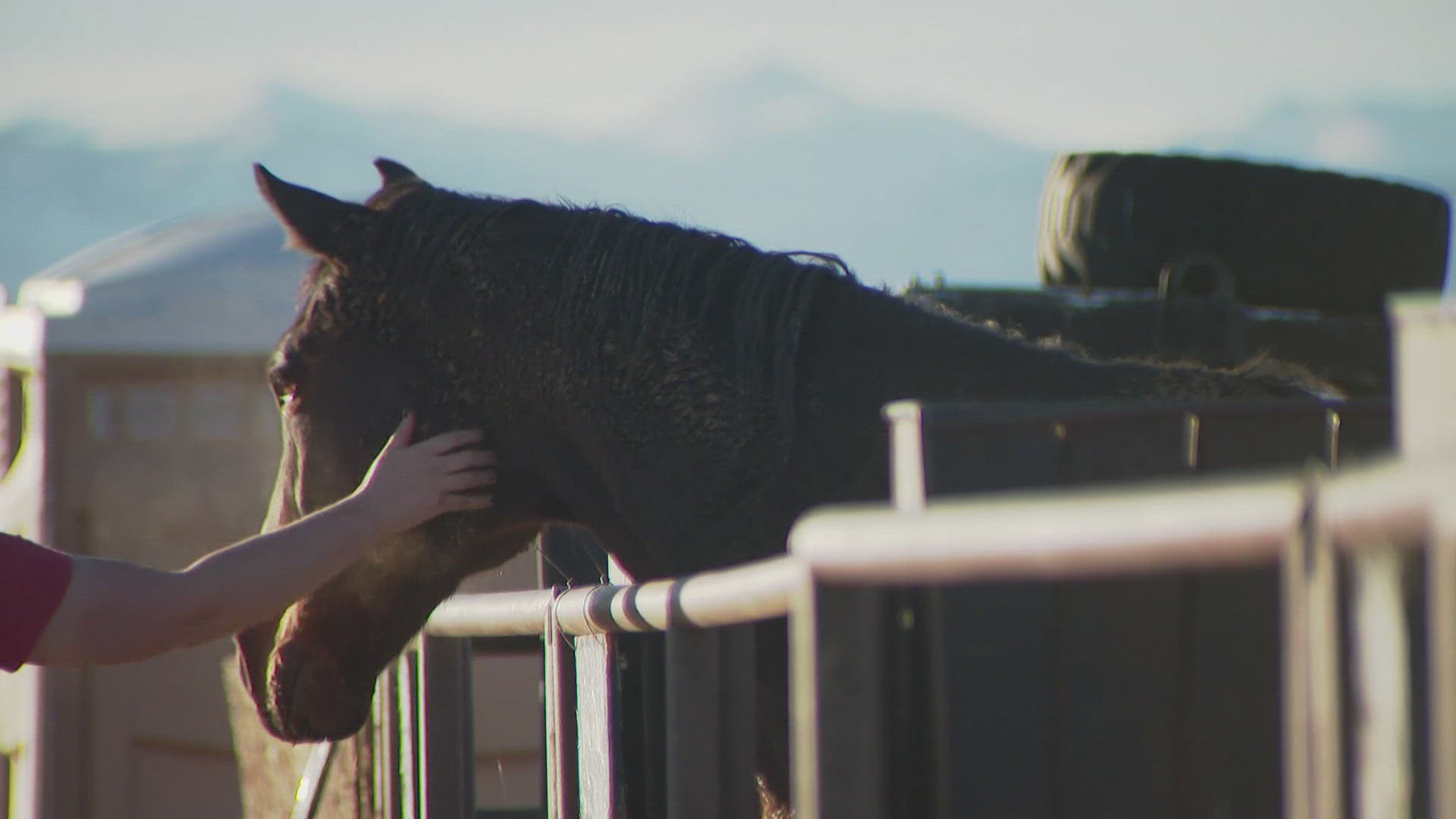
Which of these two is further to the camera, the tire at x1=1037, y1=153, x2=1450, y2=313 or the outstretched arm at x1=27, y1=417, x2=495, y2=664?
the tire at x1=1037, y1=153, x2=1450, y2=313

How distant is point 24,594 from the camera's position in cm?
192

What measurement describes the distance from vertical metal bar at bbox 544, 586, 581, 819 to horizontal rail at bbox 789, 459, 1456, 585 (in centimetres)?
147

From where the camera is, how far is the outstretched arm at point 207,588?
1.97m

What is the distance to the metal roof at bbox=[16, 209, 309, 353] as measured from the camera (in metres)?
9.03

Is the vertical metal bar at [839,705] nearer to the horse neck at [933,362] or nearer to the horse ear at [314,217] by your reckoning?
the horse neck at [933,362]

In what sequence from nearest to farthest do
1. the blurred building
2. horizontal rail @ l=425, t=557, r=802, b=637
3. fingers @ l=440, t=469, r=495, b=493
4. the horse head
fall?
1. horizontal rail @ l=425, t=557, r=802, b=637
2. fingers @ l=440, t=469, r=495, b=493
3. the horse head
4. the blurred building

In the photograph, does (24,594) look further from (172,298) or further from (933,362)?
(172,298)

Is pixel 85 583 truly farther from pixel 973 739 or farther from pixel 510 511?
pixel 973 739

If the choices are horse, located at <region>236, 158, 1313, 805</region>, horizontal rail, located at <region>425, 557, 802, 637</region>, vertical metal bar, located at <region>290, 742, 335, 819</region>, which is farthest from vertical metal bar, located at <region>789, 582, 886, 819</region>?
vertical metal bar, located at <region>290, 742, 335, 819</region>

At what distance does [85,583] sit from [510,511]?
71 cm

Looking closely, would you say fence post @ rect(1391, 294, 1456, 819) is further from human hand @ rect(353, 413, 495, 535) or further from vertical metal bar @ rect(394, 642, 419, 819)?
vertical metal bar @ rect(394, 642, 419, 819)

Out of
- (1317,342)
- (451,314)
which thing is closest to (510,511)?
(451,314)

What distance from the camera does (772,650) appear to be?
2135mm

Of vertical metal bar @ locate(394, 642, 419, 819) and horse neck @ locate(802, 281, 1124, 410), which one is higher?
horse neck @ locate(802, 281, 1124, 410)
